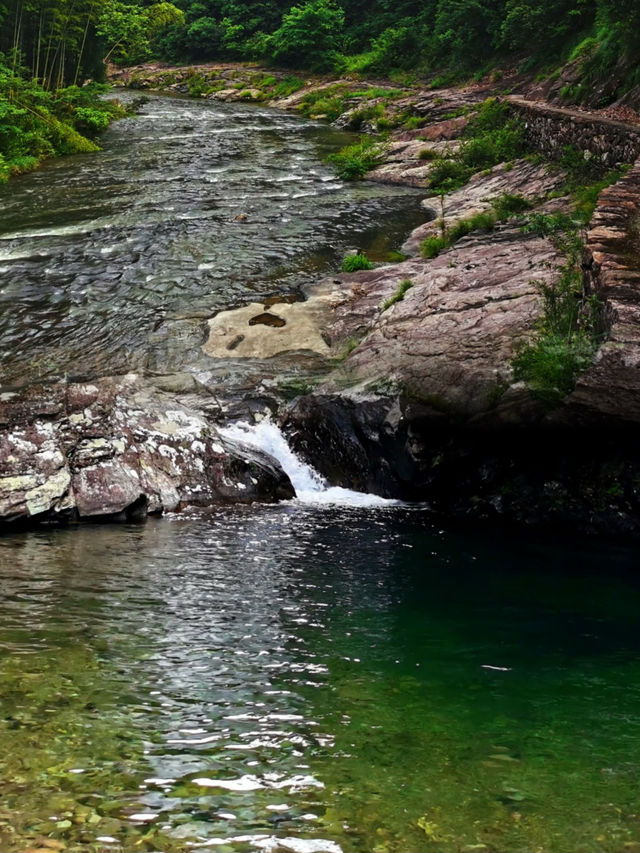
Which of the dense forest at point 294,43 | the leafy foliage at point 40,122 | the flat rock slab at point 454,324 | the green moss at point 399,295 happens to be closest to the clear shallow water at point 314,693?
the flat rock slab at point 454,324

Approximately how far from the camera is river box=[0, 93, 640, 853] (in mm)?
4406

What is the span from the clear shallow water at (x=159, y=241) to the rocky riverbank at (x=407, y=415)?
1.79m

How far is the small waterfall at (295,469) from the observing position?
38.9 feet

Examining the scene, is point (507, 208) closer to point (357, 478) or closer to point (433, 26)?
point (357, 478)

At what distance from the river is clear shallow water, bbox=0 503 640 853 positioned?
0.02 m

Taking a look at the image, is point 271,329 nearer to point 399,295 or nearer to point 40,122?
point 399,295

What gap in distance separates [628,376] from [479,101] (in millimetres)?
30525

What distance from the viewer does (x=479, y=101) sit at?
121ft

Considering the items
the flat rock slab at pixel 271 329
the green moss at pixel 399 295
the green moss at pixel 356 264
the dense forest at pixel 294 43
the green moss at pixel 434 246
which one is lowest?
the flat rock slab at pixel 271 329

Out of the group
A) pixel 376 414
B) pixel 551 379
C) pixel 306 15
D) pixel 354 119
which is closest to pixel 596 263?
pixel 551 379

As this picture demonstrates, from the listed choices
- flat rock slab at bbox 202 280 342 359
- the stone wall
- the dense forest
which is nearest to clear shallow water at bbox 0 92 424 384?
flat rock slab at bbox 202 280 342 359

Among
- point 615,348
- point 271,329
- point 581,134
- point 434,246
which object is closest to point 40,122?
point 434,246

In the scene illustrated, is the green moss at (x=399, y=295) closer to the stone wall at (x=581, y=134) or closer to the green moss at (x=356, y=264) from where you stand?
the green moss at (x=356, y=264)

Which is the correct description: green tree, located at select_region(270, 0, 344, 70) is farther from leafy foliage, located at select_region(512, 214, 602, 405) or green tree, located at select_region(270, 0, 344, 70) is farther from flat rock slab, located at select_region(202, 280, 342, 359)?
leafy foliage, located at select_region(512, 214, 602, 405)
